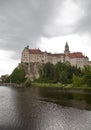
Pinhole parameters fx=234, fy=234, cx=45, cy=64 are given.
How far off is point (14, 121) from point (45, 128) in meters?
4.87

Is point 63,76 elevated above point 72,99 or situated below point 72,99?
above

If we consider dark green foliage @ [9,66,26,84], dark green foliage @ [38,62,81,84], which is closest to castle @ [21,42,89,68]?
dark green foliage @ [9,66,26,84]

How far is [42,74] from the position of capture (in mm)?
147250

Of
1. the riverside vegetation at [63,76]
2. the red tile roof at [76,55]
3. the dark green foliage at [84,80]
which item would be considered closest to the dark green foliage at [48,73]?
the riverside vegetation at [63,76]

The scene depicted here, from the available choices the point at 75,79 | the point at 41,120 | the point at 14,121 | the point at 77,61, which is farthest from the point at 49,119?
the point at 77,61

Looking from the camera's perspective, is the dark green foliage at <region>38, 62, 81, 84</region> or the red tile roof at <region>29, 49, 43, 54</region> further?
the red tile roof at <region>29, 49, 43, 54</region>

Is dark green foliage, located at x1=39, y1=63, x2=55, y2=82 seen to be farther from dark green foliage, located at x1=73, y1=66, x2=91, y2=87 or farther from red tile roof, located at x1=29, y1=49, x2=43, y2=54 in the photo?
red tile roof, located at x1=29, y1=49, x2=43, y2=54

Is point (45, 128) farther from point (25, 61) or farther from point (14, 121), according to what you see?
point (25, 61)

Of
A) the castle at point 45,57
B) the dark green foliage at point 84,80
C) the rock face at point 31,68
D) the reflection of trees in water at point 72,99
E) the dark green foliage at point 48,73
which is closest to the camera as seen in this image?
the reflection of trees in water at point 72,99

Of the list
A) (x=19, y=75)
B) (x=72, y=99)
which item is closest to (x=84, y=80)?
(x=72, y=99)

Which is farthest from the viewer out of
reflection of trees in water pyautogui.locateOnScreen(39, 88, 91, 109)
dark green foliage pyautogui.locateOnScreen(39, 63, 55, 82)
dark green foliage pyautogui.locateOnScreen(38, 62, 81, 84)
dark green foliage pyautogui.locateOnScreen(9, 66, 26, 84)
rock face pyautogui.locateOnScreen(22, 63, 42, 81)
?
rock face pyautogui.locateOnScreen(22, 63, 42, 81)

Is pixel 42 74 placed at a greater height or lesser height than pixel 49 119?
greater

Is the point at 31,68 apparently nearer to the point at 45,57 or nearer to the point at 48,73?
the point at 45,57

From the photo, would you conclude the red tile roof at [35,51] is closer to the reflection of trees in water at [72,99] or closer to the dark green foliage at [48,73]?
the dark green foliage at [48,73]
